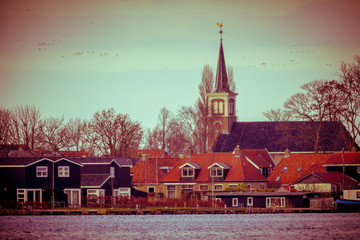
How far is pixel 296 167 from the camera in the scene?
112m

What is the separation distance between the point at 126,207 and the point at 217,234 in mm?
25746

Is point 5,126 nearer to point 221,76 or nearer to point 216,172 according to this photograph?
point 216,172

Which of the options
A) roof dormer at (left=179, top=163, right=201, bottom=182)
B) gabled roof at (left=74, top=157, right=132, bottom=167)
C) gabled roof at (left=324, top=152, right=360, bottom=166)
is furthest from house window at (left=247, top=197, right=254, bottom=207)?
gabled roof at (left=74, top=157, right=132, bottom=167)

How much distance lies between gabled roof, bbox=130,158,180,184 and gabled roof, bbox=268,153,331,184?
617 inches

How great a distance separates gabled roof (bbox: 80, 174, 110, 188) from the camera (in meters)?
103

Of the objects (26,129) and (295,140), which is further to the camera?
(295,140)

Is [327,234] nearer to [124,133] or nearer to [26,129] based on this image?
[124,133]

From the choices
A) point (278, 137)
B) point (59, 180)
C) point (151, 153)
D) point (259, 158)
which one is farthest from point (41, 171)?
point (151, 153)

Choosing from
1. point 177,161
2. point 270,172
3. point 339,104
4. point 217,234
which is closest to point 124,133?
point 177,161

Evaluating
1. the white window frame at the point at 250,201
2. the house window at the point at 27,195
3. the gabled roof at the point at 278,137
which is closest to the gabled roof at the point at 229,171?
the white window frame at the point at 250,201

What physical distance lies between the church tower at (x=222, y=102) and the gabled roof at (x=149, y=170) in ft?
87.0

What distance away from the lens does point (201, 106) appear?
137750 millimetres

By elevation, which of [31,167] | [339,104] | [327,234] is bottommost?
[327,234]

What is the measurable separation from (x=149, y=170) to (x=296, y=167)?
20403mm
